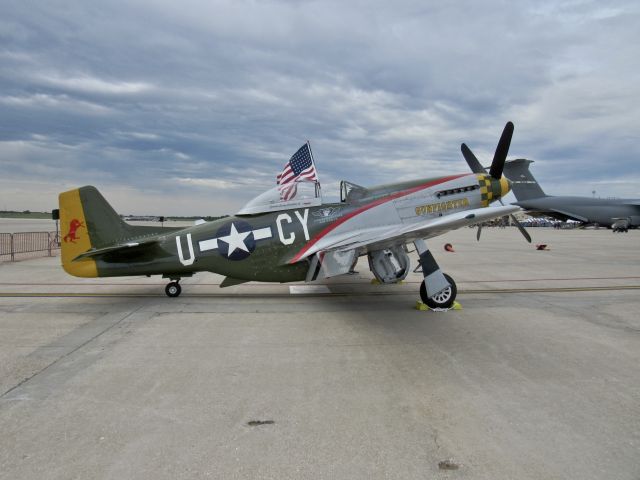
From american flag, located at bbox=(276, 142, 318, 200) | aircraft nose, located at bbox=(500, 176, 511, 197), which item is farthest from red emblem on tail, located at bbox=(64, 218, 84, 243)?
aircraft nose, located at bbox=(500, 176, 511, 197)

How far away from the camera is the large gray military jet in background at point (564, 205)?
26877 mm

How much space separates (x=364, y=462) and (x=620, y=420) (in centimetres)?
245

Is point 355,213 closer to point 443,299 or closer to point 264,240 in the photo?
point 264,240

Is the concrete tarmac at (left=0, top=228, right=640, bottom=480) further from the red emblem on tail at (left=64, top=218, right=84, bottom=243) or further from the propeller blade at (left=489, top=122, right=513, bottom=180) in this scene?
the propeller blade at (left=489, top=122, right=513, bottom=180)

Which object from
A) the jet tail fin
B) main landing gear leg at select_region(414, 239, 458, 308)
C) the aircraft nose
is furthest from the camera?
the jet tail fin

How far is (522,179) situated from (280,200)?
24318 millimetres

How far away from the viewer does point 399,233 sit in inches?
279

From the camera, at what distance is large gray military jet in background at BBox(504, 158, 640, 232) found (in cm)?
2688

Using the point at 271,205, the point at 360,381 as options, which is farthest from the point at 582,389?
the point at 271,205

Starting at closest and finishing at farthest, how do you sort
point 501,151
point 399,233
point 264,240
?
point 399,233, point 264,240, point 501,151

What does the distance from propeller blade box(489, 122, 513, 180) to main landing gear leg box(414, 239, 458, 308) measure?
10.1ft

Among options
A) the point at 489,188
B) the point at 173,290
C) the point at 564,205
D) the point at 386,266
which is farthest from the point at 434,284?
the point at 564,205

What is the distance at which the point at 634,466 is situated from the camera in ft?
9.08

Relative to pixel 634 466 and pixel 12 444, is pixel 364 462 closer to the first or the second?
pixel 634 466
